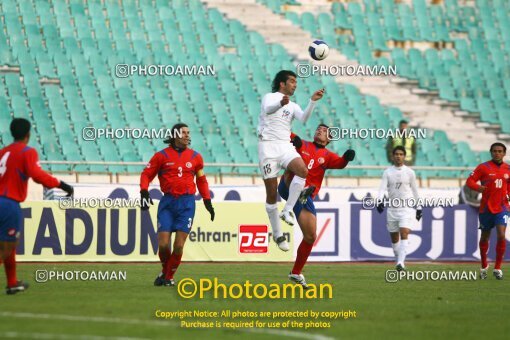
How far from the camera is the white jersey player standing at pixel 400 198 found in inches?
760

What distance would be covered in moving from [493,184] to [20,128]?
30.6 feet

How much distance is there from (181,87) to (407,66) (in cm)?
828

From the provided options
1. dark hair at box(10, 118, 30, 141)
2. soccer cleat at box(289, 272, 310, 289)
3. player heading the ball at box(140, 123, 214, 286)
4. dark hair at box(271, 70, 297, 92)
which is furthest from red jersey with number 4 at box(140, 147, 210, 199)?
dark hair at box(10, 118, 30, 141)

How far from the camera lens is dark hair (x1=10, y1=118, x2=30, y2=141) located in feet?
40.6

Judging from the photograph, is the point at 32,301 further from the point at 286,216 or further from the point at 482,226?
the point at 482,226

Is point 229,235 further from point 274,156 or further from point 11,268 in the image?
point 11,268

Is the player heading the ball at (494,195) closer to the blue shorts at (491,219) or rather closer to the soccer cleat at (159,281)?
the blue shorts at (491,219)

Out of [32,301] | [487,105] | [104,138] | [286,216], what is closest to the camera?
[32,301]

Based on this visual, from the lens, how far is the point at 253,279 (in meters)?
16.4

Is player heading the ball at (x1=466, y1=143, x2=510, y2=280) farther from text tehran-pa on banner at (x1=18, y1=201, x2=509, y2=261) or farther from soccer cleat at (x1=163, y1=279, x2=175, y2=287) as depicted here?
soccer cleat at (x1=163, y1=279, x2=175, y2=287)

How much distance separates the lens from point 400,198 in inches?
767

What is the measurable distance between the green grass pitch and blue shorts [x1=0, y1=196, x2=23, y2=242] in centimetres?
72

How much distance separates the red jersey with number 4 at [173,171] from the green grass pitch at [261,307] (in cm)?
144

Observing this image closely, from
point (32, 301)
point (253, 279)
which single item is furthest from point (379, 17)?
point (32, 301)
